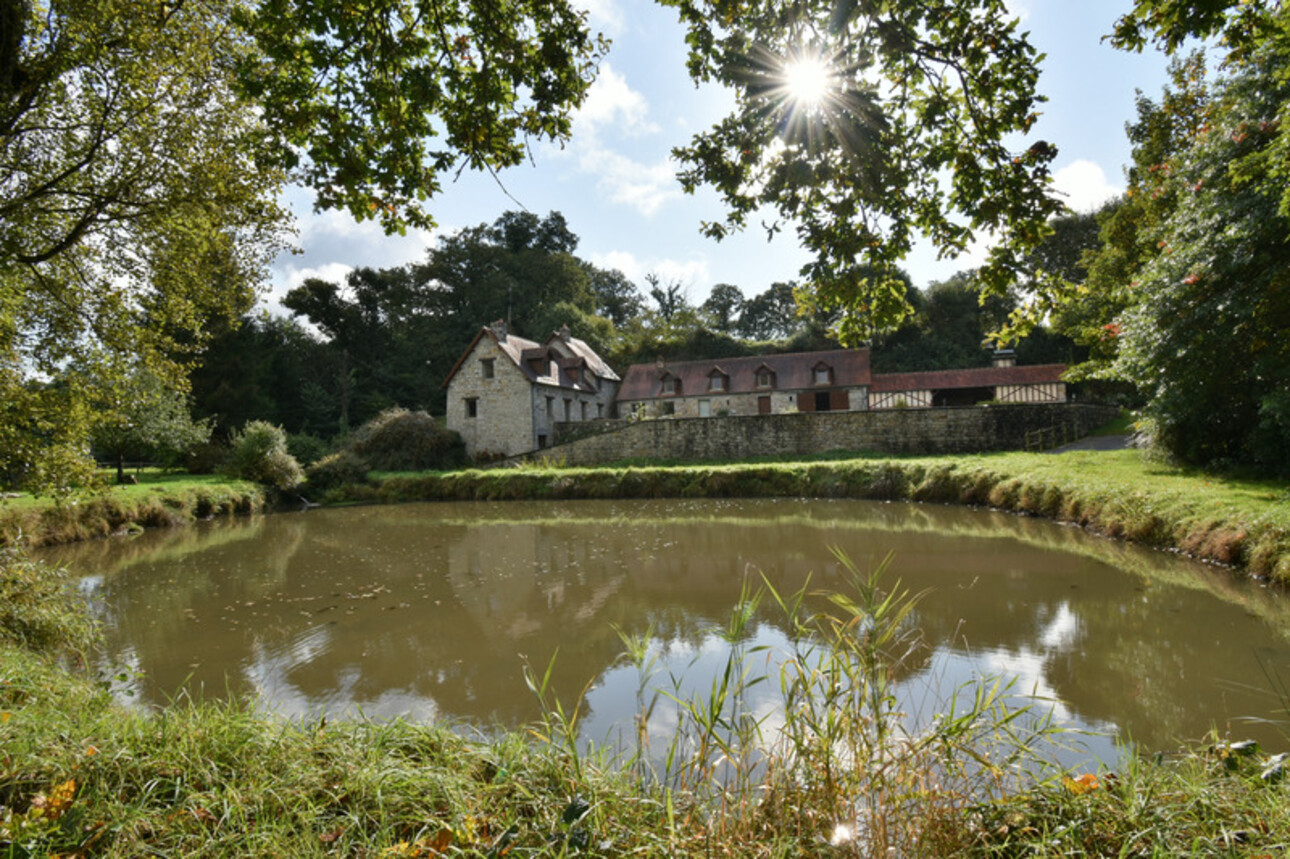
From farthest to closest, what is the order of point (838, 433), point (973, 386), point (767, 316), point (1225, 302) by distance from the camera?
point (767, 316), point (973, 386), point (838, 433), point (1225, 302)

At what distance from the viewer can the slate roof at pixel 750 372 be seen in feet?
110

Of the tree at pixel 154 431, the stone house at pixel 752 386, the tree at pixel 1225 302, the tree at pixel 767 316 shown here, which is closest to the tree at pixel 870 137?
the tree at pixel 1225 302

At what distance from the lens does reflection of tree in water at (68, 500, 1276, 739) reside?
4.71 metres

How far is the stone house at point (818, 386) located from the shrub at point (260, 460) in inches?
720

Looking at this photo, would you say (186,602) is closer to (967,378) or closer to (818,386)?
(818,386)

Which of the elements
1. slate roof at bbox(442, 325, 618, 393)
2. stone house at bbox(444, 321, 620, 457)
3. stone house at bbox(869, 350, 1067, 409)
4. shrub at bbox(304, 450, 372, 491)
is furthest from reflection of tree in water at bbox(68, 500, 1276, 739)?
stone house at bbox(869, 350, 1067, 409)

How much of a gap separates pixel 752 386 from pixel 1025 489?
22269 mm

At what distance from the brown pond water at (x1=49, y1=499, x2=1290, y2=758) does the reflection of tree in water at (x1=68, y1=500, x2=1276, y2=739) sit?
1.4 inches

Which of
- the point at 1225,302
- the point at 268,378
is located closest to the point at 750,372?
the point at 1225,302

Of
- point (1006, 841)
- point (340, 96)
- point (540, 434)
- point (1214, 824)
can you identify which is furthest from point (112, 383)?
point (540, 434)

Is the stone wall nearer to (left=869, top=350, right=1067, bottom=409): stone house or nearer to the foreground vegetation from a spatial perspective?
(left=869, top=350, right=1067, bottom=409): stone house

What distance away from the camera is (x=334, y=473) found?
23.2m

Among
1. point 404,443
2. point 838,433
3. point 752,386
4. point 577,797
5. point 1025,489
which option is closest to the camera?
point 577,797

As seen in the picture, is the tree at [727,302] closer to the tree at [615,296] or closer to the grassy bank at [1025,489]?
the tree at [615,296]
